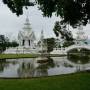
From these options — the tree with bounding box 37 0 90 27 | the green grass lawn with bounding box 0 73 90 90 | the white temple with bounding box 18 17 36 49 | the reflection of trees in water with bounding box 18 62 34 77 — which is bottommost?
the reflection of trees in water with bounding box 18 62 34 77

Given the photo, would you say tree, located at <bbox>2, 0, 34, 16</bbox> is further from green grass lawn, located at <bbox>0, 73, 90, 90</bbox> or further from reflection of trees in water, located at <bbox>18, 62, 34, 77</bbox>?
reflection of trees in water, located at <bbox>18, 62, 34, 77</bbox>

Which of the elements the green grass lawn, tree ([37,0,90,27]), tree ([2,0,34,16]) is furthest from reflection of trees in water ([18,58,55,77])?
the green grass lawn

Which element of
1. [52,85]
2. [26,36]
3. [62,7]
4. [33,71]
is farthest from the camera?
[26,36]

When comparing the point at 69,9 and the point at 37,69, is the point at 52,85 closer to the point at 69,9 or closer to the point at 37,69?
the point at 69,9

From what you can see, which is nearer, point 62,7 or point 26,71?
point 62,7

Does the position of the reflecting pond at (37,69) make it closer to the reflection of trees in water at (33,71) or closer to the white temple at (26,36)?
the reflection of trees in water at (33,71)

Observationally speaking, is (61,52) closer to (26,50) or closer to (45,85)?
(26,50)

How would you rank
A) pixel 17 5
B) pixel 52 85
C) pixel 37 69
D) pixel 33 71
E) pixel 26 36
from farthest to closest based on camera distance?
1. pixel 26 36
2. pixel 37 69
3. pixel 33 71
4. pixel 17 5
5. pixel 52 85

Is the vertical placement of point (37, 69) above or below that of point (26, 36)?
below

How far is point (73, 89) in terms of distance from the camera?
35.4 ft

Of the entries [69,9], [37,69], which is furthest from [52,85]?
[37,69]

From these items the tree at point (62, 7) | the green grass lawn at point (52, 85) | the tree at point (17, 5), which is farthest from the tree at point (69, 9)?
the green grass lawn at point (52, 85)

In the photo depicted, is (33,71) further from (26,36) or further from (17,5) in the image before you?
(26,36)

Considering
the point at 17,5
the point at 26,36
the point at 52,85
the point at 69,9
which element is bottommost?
the point at 52,85
